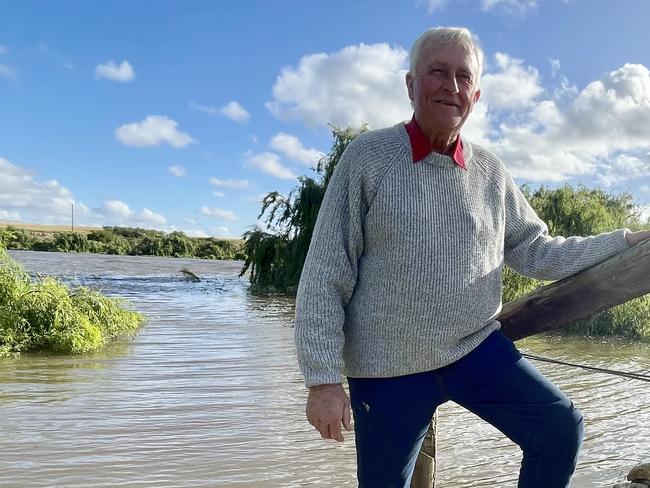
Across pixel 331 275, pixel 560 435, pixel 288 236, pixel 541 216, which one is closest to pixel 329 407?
pixel 331 275

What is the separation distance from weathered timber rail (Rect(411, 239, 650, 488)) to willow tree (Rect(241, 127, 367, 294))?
16807mm

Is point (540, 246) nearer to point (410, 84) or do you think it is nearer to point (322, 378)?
point (410, 84)

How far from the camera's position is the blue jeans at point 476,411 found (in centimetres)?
164

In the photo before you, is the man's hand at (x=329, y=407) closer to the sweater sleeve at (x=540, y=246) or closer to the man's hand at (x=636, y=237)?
the sweater sleeve at (x=540, y=246)

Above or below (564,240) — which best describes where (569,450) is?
below

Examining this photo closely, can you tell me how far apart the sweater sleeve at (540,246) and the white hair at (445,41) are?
432 mm

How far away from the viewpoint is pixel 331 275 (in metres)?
1.62

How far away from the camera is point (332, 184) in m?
1.70

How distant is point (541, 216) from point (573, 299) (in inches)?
494

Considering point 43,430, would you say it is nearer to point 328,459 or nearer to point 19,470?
point 19,470

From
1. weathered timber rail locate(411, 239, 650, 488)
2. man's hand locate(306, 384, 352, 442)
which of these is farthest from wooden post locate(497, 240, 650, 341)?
man's hand locate(306, 384, 352, 442)

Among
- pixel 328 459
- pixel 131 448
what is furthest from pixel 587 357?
pixel 131 448

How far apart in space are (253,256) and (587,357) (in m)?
13.9

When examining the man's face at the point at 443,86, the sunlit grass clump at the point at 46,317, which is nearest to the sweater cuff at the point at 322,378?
the man's face at the point at 443,86
